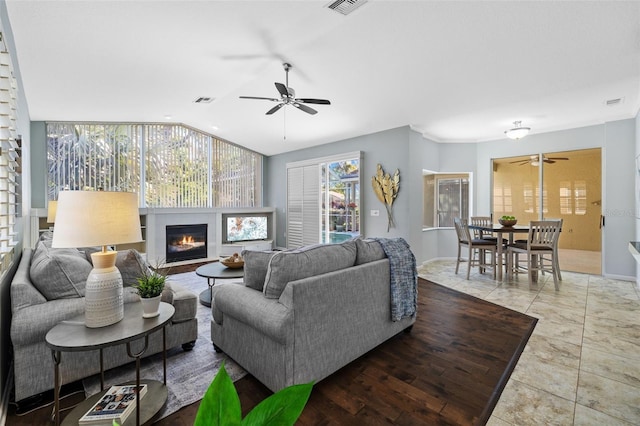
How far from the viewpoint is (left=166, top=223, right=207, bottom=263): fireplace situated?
20.2 ft

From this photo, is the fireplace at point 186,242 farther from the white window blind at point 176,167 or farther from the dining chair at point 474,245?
the dining chair at point 474,245

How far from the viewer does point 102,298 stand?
1.65m

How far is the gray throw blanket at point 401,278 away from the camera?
2615mm

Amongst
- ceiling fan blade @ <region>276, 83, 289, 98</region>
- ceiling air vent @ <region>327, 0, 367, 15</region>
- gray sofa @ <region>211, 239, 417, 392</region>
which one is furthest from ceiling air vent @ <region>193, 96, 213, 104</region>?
gray sofa @ <region>211, 239, 417, 392</region>

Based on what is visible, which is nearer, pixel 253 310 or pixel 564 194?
pixel 253 310

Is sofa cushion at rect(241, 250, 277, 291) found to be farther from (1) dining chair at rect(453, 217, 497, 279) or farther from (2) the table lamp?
(1) dining chair at rect(453, 217, 497, 279)

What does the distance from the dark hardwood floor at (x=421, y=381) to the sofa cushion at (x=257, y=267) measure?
0.66m

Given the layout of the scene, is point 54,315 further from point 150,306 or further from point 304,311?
point 304,311

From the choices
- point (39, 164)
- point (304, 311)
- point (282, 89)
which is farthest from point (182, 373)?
point (39, 164)

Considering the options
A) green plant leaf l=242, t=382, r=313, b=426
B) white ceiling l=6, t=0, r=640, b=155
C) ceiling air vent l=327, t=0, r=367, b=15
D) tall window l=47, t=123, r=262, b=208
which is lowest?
green plant leaf l=242, t=382, r=313, b=426

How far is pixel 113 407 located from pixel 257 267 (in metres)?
1.14

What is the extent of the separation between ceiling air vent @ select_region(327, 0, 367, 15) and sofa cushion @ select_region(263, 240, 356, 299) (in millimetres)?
2155

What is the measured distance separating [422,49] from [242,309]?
3181 mm

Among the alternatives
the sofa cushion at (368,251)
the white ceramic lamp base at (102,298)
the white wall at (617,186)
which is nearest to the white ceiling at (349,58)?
the white wall at (617,186)
